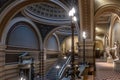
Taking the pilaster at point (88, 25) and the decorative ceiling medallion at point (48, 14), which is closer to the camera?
the pilaster at point (88, 25)

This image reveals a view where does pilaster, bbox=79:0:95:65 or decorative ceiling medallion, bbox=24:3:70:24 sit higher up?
decorative ceiling medallion, bbox=24:3:70:24

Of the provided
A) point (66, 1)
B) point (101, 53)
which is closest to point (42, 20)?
point (66, 1)

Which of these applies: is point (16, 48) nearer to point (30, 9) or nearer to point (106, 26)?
point (30, 9)

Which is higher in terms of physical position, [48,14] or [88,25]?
[48,14]

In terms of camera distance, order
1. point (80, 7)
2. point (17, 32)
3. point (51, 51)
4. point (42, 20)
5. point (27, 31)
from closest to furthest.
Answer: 1. point (80, 7)
2. point (17, 32)
3. point (27, 31)
4. point (42, 20)
5. point (51, 51)

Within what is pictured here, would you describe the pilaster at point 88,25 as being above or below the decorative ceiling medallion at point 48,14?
below

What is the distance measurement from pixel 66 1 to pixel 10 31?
4344 mm

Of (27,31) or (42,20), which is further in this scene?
(42,20)

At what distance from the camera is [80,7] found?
10453 millimetres

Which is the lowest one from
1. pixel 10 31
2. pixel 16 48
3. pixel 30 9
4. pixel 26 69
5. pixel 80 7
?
pixel 26 69

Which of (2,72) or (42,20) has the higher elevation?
(42,20)

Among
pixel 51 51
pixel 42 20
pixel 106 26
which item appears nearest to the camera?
pixel 42 20

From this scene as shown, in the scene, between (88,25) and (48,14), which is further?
(48,14)

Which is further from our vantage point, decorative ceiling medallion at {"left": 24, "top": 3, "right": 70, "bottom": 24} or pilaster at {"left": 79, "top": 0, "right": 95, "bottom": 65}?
decorative ceiling medallion at {"left": 24, "top": 3, "right": 70, "bottom": 24}
